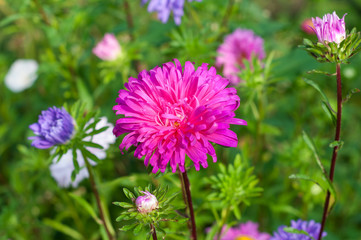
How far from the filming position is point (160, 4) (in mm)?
1626

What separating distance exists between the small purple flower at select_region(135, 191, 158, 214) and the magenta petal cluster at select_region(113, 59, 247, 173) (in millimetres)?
64

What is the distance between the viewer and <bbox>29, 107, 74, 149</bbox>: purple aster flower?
1.06 metres

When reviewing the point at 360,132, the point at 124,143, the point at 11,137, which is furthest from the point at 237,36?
the point at 11,137

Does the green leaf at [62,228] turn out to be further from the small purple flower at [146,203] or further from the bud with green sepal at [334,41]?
the bud with green sepal at [334,41]

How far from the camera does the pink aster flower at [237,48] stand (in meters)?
1.86

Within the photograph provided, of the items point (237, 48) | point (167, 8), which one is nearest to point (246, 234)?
point (237, 48)

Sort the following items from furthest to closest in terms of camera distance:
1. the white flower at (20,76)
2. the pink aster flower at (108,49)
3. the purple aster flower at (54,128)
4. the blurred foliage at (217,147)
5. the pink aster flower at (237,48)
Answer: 1. the white flower at (20,76)
2. the pink aster flower at (237,48)
3. the pink aster flower at (108,49)
4. the blurred foliage at (217,147)
5. the purple aster flower at (54,128)

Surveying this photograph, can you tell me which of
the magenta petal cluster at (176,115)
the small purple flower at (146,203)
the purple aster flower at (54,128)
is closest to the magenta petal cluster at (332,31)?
the magenta petal cluster at (176,115)

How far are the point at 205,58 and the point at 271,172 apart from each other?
640mm

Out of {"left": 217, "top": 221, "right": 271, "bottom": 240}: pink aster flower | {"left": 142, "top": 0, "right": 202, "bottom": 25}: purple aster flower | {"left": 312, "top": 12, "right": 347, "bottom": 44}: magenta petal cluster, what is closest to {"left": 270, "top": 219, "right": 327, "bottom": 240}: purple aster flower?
{"left": 217, "top": 221, "right": 271, "bottom": 240}: pink aster flower

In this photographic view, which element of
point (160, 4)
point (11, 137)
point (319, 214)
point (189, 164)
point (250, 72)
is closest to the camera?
point (189, 164)

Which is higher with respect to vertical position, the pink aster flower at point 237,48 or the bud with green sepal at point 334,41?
the pink aster flower at point 237,48

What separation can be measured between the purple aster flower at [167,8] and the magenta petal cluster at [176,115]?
2.32 feet

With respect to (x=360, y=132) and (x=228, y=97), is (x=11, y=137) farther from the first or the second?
(x=360, y=132)
